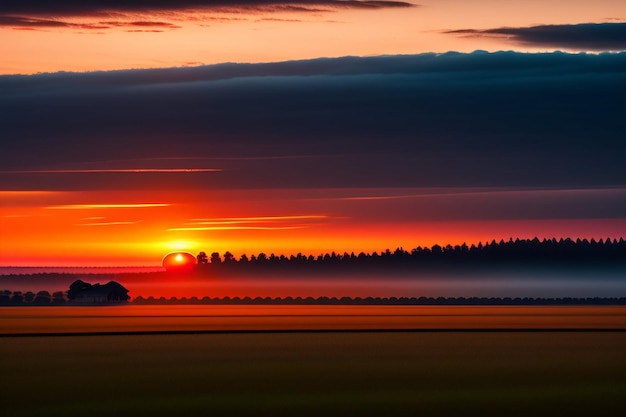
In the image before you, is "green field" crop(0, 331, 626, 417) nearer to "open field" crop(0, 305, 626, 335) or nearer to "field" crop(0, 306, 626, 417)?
"field" crop(0, 306, 626, 417)

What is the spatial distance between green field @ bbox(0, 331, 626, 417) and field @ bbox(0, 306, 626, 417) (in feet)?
0.13

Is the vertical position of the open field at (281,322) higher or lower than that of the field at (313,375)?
higher

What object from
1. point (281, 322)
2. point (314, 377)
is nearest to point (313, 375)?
point (314, 377)

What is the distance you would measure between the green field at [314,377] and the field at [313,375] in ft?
0.13

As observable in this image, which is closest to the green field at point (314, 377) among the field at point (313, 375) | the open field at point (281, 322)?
the field at point (313, 375)

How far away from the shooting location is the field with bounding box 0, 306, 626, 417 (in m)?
29.6

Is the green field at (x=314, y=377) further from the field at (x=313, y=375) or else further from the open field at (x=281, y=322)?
the open field at (x=281, y=322)

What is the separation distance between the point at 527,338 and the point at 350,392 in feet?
113

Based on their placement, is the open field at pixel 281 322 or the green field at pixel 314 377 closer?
the green field at pixel 314 377

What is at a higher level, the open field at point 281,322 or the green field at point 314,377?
the open field at point 281,322

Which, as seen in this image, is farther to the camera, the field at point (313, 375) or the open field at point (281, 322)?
the open field at point (281, 322)

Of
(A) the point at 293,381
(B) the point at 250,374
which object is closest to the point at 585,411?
(A) the point at 293,381

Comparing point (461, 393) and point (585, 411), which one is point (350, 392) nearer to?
point (461, 393)

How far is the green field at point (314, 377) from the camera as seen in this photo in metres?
29.4
